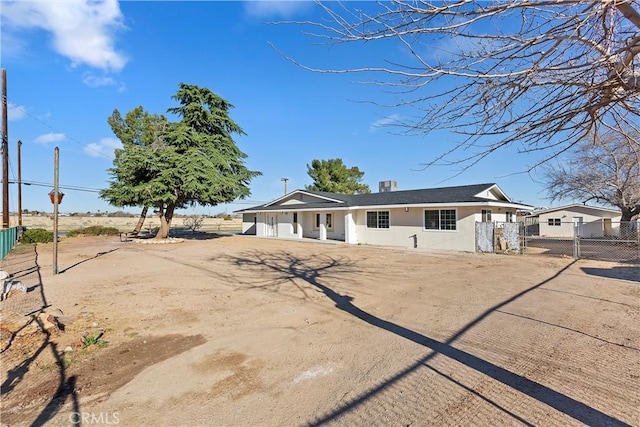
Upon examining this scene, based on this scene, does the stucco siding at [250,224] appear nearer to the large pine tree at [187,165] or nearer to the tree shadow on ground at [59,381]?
the large pine tree at [187,165]

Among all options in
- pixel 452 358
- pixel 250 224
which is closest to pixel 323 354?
pixel 452 358

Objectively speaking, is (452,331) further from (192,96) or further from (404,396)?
(192,96)

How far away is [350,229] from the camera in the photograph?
22.0 meters

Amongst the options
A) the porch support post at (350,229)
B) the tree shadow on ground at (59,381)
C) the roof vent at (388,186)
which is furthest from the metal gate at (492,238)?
the tree shadow on ground at (59,381)

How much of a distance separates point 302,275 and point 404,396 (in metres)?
7.02

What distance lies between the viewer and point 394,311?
6152mm

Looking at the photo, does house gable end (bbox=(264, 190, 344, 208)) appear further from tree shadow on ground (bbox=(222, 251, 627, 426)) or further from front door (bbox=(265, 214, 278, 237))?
tree shadow on ground (bbox=(222, 251, 627, 426))

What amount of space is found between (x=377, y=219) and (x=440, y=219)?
4361mm

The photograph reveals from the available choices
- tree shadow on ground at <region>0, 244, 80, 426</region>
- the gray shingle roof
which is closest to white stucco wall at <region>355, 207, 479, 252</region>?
the gray shingle roof

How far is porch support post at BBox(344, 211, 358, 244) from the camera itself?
21922 mm

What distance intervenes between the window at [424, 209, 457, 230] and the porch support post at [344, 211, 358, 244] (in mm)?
5145

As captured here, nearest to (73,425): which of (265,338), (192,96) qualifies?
(265,338)

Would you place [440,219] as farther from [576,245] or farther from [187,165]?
[187,165]

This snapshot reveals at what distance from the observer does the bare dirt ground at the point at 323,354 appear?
9.74 ft
